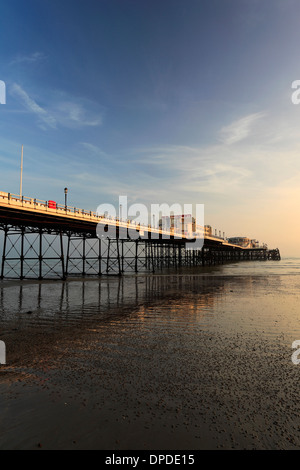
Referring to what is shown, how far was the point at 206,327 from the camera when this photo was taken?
9.12m

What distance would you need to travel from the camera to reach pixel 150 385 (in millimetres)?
4883

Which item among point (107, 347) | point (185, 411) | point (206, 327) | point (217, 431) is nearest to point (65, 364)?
point (107, 347)

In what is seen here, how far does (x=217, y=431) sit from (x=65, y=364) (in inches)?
147

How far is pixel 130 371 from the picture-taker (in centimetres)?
552

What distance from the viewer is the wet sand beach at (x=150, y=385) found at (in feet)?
11.4

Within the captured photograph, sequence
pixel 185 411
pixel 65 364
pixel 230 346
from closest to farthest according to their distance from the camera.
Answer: pixel 185 411, pixel 65 364, pixel 230 346

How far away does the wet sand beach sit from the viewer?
136 inches

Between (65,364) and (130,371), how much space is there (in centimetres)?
157
